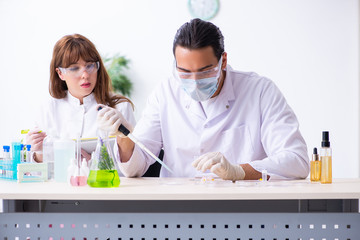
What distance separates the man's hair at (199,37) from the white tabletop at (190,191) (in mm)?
561

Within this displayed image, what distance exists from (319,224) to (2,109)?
14.1 feet

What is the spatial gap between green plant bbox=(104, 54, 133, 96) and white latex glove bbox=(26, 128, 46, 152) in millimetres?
2738

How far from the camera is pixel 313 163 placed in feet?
5.69

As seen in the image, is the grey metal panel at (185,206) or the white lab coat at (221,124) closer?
the grey metal panel at (185,206)

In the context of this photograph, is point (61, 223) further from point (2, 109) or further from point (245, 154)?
point (2, 109)

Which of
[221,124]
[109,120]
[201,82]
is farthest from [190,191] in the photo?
[221,124]

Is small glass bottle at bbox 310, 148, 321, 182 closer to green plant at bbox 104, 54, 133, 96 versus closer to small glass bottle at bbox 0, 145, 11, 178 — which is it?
small glass bottle at bbox 0, 145, 11, 178

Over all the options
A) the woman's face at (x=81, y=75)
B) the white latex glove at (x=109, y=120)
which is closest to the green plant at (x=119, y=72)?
the woman's face at (x=81, y=75)

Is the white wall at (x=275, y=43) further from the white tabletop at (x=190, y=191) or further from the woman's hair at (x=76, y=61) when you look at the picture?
the white tabletop at (x=190, y=191)

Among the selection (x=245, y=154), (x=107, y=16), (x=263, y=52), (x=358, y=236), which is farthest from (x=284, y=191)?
(x=107, y=16)

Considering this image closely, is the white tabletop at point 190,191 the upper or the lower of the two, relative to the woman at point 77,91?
lower

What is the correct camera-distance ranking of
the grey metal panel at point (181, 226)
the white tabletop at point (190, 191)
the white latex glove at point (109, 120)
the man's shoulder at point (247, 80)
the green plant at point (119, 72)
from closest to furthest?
1. the white tabletop at point (190, 191)
2. the grey metal panel at point (181, 226)
3. the white latex glove at point (109, 120)
4. the man's shoulder at point (247, 80)
5. the green plant at point (119, 72)

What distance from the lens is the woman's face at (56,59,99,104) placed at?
2523 mm

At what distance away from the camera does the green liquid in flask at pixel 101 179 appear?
158cm
